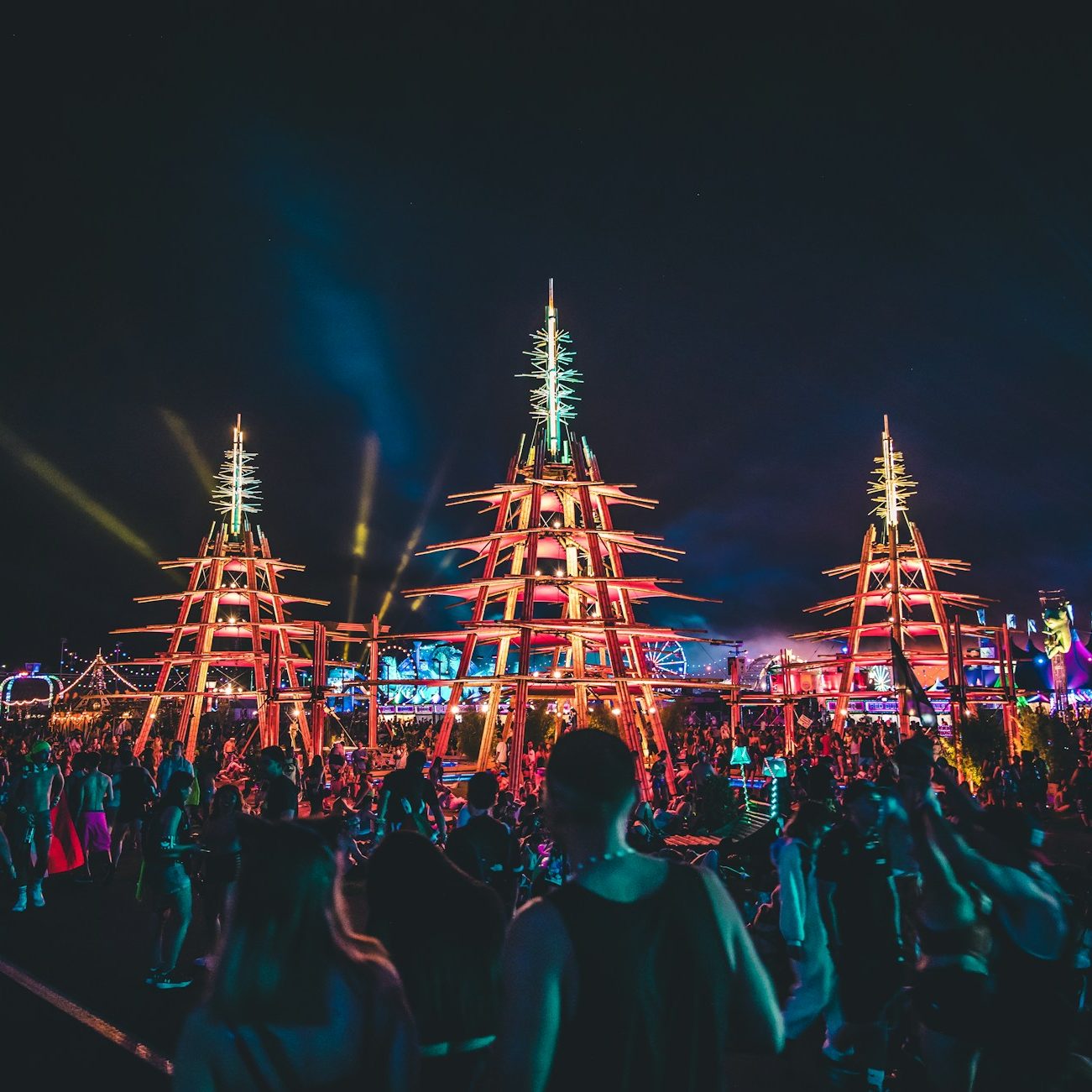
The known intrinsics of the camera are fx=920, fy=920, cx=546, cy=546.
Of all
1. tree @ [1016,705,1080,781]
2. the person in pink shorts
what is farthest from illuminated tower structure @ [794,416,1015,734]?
the person in pink shorts

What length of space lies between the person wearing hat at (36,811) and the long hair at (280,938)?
11.2 m

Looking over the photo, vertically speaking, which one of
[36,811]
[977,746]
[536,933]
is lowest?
[36,811]

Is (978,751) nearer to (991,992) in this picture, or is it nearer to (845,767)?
(845,767)

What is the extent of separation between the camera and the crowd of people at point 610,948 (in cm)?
227

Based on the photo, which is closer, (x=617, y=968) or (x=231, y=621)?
(x=617, y=968)

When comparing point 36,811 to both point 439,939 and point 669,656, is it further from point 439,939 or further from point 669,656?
point 669,656

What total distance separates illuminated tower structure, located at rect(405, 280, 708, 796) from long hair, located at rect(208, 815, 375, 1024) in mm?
22995

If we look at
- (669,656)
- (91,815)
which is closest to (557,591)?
(91,815)

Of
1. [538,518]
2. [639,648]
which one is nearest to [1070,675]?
[639,648]

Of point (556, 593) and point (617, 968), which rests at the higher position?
point (556, 593)

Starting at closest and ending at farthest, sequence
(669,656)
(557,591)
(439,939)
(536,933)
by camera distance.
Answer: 1. (536,933)
2. (439,939)
3. (557,591)
4. (669,656)

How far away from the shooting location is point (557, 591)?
42.0 metres

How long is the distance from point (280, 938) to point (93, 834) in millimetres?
13230

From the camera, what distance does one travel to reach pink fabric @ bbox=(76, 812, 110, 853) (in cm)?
1386
